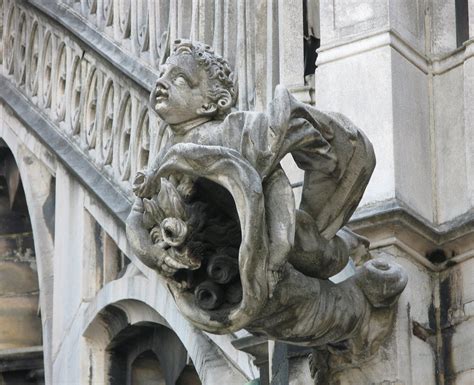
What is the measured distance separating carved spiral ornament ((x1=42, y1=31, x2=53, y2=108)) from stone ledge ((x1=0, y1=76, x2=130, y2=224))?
112 millimetres

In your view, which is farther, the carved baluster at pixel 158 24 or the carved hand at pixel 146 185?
the carved baluster at pixel 158 24

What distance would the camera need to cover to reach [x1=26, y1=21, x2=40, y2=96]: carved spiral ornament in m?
12.0

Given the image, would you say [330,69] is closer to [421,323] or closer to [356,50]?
[356,50]

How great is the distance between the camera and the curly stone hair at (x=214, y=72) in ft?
23.9

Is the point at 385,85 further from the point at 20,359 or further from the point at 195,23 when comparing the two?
the point at 20,359

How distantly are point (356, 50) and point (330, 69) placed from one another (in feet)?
0.43

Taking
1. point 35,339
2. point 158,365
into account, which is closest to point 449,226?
point 158,365

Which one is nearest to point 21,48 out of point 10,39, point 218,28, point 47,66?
point 10,39

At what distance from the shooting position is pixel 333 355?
7.64 metres

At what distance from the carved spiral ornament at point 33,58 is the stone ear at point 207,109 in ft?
15.6

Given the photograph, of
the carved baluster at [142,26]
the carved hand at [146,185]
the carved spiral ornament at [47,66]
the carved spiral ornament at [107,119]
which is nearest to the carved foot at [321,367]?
the carved hand at [146,185]

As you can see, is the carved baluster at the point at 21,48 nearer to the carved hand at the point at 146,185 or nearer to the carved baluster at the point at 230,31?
the carved baluster at the point at 230,31

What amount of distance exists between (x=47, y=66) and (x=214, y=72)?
4586 millimetres

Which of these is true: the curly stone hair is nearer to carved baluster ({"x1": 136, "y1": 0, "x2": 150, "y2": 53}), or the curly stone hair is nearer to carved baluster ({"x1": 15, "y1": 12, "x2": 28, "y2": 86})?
carved baluster ({"x1": 136, "y1": 0, "x2": 150, "y2": 53})
